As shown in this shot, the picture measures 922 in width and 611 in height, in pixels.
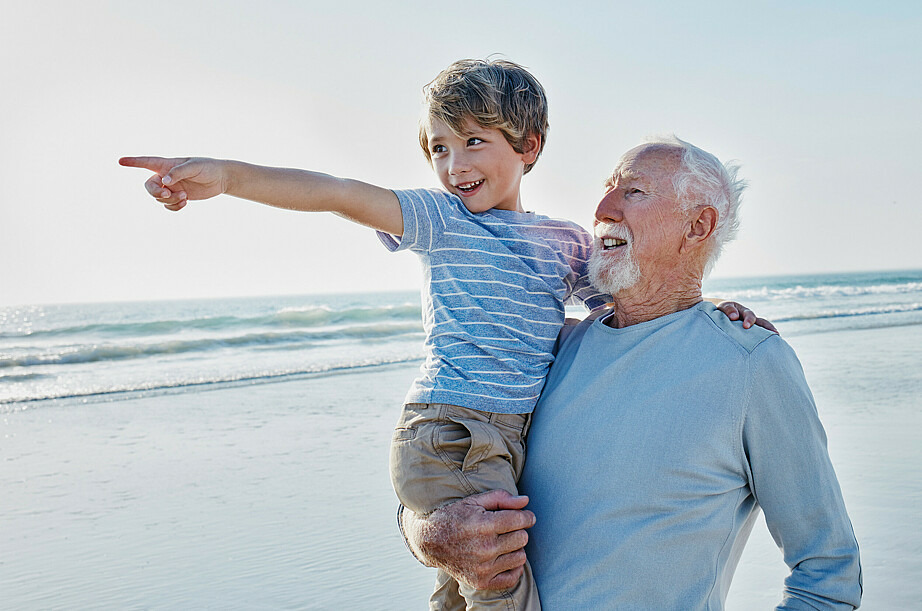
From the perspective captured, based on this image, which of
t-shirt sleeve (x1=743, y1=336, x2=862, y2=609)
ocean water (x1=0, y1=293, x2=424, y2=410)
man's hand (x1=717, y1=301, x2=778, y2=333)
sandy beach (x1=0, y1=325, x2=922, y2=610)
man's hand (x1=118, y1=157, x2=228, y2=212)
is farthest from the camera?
ocean water (x1=0, y1=293, x2=424, y2=410)

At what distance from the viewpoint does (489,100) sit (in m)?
2.23

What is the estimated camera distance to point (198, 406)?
8445mm

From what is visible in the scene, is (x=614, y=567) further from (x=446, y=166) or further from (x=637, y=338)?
(x=446, y=166)

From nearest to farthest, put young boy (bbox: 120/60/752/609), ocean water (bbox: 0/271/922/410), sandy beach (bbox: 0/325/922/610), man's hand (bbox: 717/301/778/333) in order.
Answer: young boy (bbox: 120/60/752/609), man's hand (bbox: 717/301/778/333), sandy beach (bbox: 0/325/922/610), ocean water (bbox: 0/271/922/410)

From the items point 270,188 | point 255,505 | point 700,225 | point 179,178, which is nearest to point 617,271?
point 700,225

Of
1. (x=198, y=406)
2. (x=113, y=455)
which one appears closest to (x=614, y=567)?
(x=113, y=455)

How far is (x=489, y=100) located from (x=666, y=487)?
1.11m

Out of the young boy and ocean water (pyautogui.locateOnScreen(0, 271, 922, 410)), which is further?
ocean water (pyautogui.locateOnScreen(0, 271, 922, 410))

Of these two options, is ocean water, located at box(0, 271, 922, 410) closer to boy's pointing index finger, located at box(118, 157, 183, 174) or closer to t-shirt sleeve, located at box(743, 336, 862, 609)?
boy's pointing index finger, located at box(118, 157, 183, 174)

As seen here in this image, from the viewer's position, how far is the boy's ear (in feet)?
7.89

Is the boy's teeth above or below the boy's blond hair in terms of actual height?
below

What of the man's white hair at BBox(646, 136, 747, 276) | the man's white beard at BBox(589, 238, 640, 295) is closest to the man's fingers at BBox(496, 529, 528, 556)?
the man's white beard at BBox(589, 238, 640, 295)

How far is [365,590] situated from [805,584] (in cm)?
225

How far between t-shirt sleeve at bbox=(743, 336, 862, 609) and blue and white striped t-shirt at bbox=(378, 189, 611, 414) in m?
0.57
